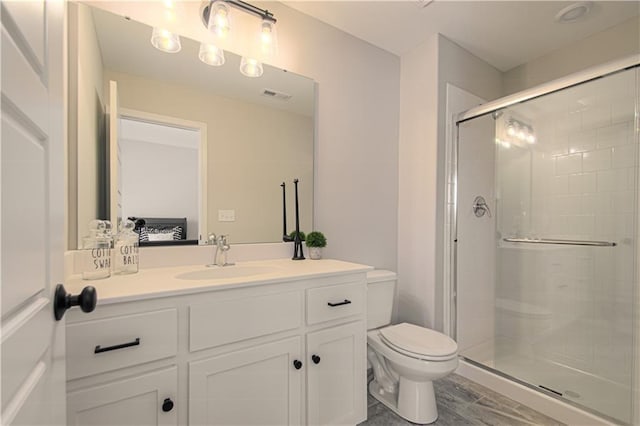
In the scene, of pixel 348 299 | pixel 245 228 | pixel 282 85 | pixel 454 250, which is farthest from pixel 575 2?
pixel 245 228

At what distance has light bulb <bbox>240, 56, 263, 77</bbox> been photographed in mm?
1688

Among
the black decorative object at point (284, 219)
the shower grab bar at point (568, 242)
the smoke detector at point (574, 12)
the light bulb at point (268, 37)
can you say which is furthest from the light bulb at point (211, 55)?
the shower grab bar at point (568, 242)

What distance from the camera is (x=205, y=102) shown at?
160 cm

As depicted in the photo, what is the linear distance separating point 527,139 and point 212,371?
8.97 feet

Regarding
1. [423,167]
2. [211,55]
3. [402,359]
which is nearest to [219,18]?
[211,55]

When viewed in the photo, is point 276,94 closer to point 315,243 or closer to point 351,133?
point 351,133

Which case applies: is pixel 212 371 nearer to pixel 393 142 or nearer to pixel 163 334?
pixel 163 334

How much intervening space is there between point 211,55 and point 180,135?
0.47 m

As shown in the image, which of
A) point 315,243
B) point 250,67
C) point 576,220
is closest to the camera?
point 250,67

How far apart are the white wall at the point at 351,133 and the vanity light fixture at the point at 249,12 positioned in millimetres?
125

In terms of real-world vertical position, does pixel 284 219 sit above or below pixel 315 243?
above

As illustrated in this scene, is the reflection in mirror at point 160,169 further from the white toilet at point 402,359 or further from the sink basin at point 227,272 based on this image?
the white toilet at point 402,359

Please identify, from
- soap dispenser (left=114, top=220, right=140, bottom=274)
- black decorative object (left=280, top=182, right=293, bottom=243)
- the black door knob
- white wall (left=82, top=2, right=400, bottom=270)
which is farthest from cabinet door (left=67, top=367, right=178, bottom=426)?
white wall (left=82, top=2, right=400, bottom=270)

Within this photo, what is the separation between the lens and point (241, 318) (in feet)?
3.70
